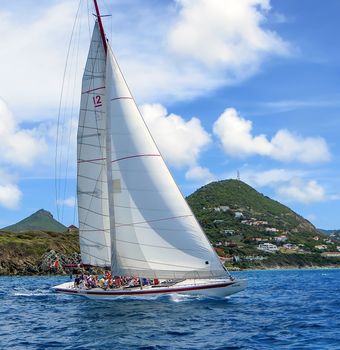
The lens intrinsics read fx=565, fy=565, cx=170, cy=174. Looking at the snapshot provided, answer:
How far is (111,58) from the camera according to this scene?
135 ft

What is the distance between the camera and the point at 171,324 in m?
29.2

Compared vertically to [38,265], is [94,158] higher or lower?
higher

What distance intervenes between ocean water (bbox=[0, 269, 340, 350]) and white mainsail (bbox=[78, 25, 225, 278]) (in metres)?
2.42

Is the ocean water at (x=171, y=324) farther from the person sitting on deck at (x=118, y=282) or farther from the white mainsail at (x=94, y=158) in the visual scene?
the white mainsail at (x=94, y=158)

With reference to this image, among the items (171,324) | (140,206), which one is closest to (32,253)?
(140,206)

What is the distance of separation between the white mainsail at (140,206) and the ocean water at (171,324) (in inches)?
95.2

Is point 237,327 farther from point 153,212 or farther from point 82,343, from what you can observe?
point 153,212

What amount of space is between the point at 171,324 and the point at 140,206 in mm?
11236

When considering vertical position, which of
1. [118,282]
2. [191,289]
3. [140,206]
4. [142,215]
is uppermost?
[140,206]

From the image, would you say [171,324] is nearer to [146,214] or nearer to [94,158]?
[146,214]

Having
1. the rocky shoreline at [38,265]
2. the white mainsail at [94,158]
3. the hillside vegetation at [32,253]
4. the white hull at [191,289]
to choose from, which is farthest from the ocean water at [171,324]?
the hillside vegetation at [32,253]

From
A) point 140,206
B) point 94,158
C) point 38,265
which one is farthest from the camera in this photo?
point 38,265

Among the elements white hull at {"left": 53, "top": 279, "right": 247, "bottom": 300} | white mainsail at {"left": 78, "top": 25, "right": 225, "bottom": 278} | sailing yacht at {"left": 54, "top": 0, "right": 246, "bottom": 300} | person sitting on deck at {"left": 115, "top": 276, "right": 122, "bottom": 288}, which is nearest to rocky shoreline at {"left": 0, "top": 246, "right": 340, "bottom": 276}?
sailing yacht at {"left": 54, "top": 0, "right": 246, "bottom": 300}

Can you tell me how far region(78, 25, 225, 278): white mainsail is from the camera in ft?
124
